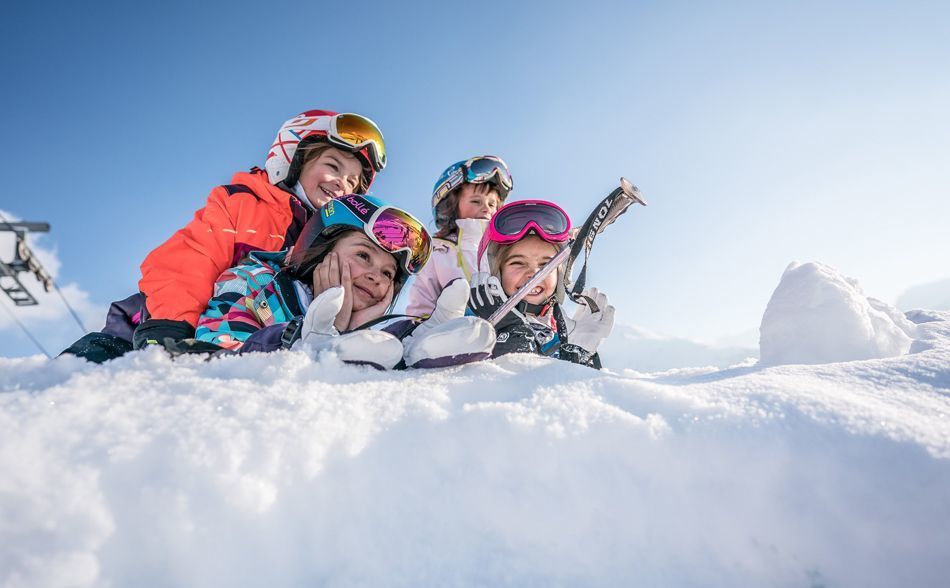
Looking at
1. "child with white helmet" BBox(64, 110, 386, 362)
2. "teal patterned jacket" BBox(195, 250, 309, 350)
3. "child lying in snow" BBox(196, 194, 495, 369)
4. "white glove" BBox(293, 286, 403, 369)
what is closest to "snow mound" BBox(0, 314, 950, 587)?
"white glove" BBox(293, 286, 403, 369)

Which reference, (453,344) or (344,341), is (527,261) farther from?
(344,341)

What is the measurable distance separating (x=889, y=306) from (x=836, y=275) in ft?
1.76

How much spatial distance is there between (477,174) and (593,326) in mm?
1884

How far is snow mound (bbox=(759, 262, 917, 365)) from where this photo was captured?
2.23m

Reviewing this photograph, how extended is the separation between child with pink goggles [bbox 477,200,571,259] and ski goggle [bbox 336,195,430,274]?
59 cm

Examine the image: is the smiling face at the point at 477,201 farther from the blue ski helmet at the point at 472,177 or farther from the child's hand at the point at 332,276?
the child's hand at the point at 332,276

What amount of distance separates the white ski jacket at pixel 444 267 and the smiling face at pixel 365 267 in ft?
3.44

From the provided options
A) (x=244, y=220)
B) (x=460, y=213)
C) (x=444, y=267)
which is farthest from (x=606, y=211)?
(x=244, y=220)

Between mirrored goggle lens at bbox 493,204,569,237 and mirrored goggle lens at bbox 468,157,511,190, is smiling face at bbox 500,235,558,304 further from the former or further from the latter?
mirrored goggle lens at bbox 468,157,511,190

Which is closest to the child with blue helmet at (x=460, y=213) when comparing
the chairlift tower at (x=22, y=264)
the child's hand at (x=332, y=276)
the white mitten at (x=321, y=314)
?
the child's hand at (x=332, y=276)

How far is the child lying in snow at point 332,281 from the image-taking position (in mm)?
2023

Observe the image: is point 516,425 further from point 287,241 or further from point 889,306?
point 889,306

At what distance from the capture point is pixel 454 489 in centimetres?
82

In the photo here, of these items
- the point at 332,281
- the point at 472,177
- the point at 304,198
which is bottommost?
the point at 332,281
